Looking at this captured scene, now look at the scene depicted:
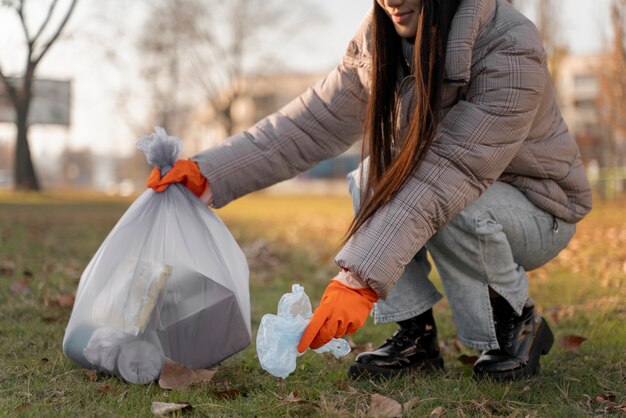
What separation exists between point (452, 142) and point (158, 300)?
0.85 m

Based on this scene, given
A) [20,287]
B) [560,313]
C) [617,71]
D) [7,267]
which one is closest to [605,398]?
[560,313]

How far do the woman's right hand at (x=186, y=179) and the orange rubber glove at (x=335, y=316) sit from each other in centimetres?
63

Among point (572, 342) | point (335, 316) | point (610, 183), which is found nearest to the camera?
point (335, 316)

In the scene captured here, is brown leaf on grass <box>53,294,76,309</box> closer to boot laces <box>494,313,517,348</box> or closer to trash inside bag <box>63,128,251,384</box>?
trash inside bag <box>63,128,251,384</box>

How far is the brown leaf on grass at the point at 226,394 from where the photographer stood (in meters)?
1.73

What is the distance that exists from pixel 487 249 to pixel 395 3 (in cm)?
69

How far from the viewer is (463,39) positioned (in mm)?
1775

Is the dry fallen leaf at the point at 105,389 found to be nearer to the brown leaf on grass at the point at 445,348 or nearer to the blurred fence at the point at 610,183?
the brown leaf on grass at the point at 445,348

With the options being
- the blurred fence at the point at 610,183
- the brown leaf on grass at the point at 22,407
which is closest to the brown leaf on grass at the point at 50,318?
the brown leaf on grass at the point at 22,407

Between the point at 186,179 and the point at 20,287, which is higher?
the point at 186,179

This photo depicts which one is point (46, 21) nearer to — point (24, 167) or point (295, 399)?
point (24, 167)

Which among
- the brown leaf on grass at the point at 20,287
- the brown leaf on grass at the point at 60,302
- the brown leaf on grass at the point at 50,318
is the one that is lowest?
Result: the brown leaf on grass at the point at 20,287

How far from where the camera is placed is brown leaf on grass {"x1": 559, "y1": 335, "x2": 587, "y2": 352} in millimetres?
2452

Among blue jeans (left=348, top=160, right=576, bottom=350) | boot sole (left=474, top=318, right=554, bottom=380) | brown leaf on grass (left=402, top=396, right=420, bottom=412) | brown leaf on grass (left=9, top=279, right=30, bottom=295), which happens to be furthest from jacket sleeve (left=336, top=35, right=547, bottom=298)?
brown leaf on grass (left=9, top=279, right=30, bottom=295)
